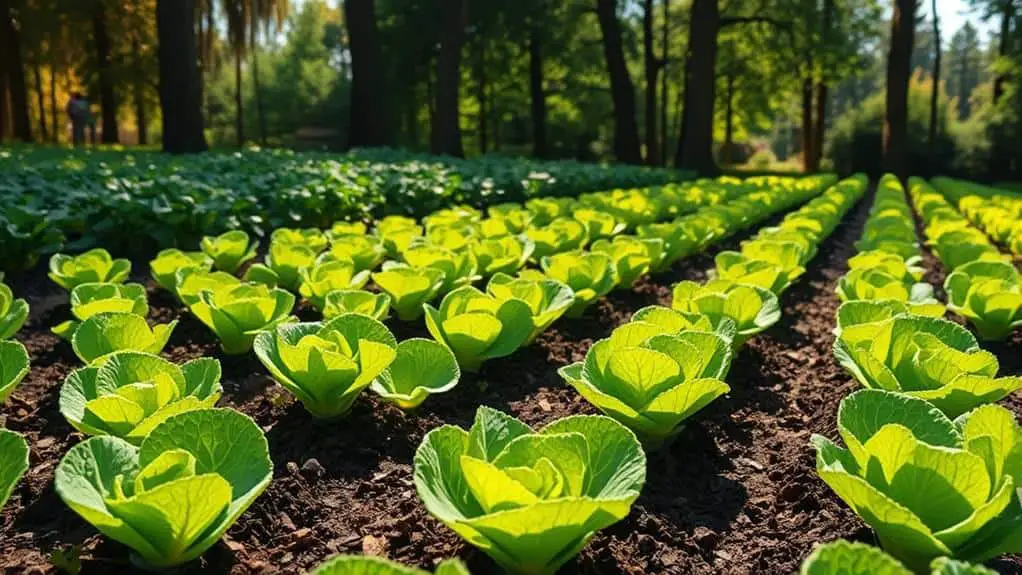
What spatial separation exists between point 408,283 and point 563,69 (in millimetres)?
28074

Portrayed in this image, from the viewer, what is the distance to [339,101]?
140ft

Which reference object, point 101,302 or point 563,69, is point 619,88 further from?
point 101,302

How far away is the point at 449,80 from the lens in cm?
1791

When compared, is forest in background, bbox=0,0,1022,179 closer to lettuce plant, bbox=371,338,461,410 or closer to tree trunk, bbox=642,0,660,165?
tree trunk, bbox=642,0,660,165

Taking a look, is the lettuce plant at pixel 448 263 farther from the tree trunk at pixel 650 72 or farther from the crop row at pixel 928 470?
the tree trunk at pixel 650 72

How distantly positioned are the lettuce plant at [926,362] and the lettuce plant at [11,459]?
2.05m

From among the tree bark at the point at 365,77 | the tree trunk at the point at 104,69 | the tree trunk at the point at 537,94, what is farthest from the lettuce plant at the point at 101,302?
the tree trunk at the point at 104,69

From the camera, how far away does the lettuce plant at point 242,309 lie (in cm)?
282

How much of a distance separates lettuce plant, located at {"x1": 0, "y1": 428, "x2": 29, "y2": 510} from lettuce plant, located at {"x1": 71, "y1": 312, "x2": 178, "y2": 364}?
0.89 metres

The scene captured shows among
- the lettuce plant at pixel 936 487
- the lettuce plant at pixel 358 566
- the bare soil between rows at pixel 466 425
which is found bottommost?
the bare soil between rows at pixel 466 425

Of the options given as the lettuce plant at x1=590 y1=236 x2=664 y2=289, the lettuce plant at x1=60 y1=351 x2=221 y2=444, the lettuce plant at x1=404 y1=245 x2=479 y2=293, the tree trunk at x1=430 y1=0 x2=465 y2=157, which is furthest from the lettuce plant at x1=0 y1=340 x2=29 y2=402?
the tree trunk at x1=430 y1=0 x2=465 y2=157

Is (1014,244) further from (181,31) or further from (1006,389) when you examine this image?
(181,31)

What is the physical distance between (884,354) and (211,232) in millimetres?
4747

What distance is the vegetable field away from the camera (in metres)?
1.45
